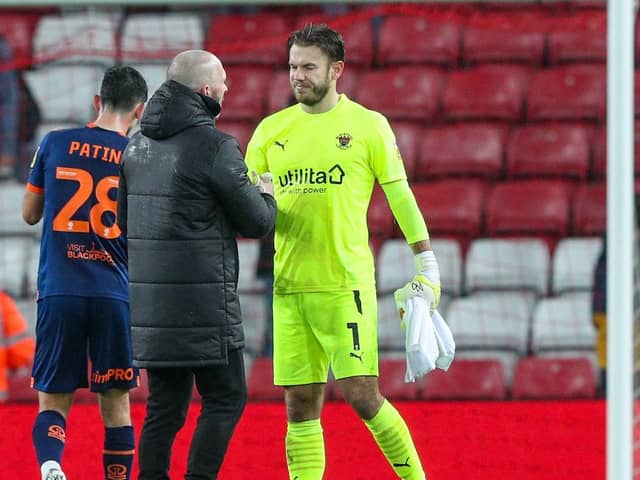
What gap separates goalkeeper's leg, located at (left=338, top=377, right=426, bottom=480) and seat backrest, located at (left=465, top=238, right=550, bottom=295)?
4023 mm

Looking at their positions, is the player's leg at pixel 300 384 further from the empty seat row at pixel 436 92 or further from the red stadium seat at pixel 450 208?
the empty seat row at pixel 436 92

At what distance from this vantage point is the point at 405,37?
10.3 metres

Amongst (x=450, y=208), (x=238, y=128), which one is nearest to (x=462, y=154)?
(x=450, y=208)

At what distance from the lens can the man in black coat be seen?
15.5 feet

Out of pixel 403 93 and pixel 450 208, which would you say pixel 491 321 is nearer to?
pixel 450 208

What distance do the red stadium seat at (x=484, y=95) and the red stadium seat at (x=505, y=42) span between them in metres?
0.24

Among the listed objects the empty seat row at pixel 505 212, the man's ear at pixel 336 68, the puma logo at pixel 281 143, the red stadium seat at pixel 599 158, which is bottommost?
the puma logo at pixel 281 143

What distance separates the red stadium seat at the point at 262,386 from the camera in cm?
862

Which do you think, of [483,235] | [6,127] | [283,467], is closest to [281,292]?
[283,467]

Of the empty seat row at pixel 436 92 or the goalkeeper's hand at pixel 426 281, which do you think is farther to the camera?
the empty seat row at pixel 436 92

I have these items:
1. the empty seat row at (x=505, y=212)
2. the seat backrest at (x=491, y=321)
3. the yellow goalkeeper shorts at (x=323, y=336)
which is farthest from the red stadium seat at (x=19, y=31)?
the yellow goalkeeper shorts at (x=323, y=336)

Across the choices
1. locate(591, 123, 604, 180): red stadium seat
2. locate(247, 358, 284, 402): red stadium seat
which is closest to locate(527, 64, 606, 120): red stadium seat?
locate(591, 123, 604, 180): red stadium seat

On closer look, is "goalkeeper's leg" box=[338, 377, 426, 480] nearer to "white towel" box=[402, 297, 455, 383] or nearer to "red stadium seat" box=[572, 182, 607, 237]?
"white towel" box=[402, 297, 455, 383]

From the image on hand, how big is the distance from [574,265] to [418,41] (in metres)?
2.24
